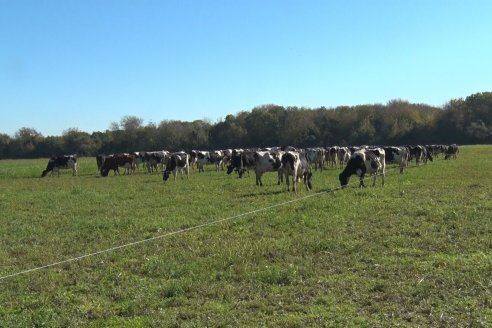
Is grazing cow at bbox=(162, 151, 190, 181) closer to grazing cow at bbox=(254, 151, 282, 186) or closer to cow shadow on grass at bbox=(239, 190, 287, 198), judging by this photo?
grazing cow at bbox=(254, 151, 282, 186)

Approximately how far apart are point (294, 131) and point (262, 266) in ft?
323

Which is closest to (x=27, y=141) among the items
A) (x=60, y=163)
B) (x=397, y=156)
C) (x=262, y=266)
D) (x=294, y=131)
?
(x=294, y=131)

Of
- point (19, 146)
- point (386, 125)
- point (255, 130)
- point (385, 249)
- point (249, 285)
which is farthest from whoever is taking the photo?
point (19, 146)

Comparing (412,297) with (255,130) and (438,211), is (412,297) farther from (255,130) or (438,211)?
(255,130)

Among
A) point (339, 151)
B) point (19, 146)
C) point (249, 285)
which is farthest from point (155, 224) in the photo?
point (19, 146)

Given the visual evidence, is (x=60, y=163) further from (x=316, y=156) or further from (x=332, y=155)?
(x=332, y=155)

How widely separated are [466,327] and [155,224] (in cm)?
990

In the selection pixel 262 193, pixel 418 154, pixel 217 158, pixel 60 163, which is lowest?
pixel 262 193

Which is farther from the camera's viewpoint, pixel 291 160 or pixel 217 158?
pixel 217 158

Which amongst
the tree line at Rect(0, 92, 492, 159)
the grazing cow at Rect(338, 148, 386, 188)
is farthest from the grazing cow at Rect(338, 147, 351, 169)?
the tree line at Rect(0, 92, 492, 159)

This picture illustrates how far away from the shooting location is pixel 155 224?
14.7 m

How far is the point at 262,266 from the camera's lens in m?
9.61

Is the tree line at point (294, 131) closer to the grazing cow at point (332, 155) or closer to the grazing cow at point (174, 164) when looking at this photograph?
the grazing cow at point (332, 155)

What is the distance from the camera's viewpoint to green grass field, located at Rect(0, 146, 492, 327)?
7.16m
